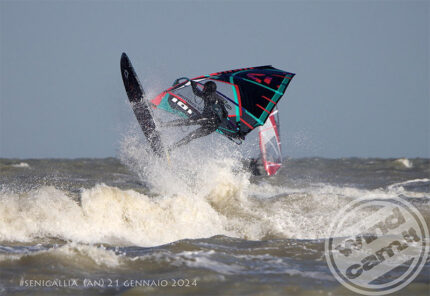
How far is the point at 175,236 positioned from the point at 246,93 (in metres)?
3.36

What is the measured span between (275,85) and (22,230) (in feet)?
15.1

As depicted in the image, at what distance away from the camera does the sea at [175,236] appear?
11.6 feet

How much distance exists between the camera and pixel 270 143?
14.4 metres

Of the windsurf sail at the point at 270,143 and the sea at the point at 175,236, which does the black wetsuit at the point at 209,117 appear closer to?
the sea at the point at 175,236

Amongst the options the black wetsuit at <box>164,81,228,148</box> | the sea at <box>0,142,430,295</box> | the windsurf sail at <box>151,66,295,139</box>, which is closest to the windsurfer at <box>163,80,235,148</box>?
the black wetsuit at <box>164,81,228,148</box>

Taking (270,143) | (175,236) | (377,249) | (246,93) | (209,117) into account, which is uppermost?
(246,93)

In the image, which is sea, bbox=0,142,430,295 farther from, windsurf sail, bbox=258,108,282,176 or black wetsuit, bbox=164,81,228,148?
windsurf sail, bbox=258,108,282,176

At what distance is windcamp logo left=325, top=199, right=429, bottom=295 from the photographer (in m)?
3.75

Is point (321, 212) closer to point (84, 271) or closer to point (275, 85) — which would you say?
point (275, 85)

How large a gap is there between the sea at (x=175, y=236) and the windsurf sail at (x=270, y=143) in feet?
14.3

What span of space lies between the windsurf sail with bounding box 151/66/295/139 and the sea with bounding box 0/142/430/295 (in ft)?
2.81

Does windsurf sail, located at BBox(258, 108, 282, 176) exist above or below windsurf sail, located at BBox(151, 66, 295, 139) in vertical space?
below

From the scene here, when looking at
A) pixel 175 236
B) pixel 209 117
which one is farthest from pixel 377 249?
pixel 209 117

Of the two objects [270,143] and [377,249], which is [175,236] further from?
[270,143]
